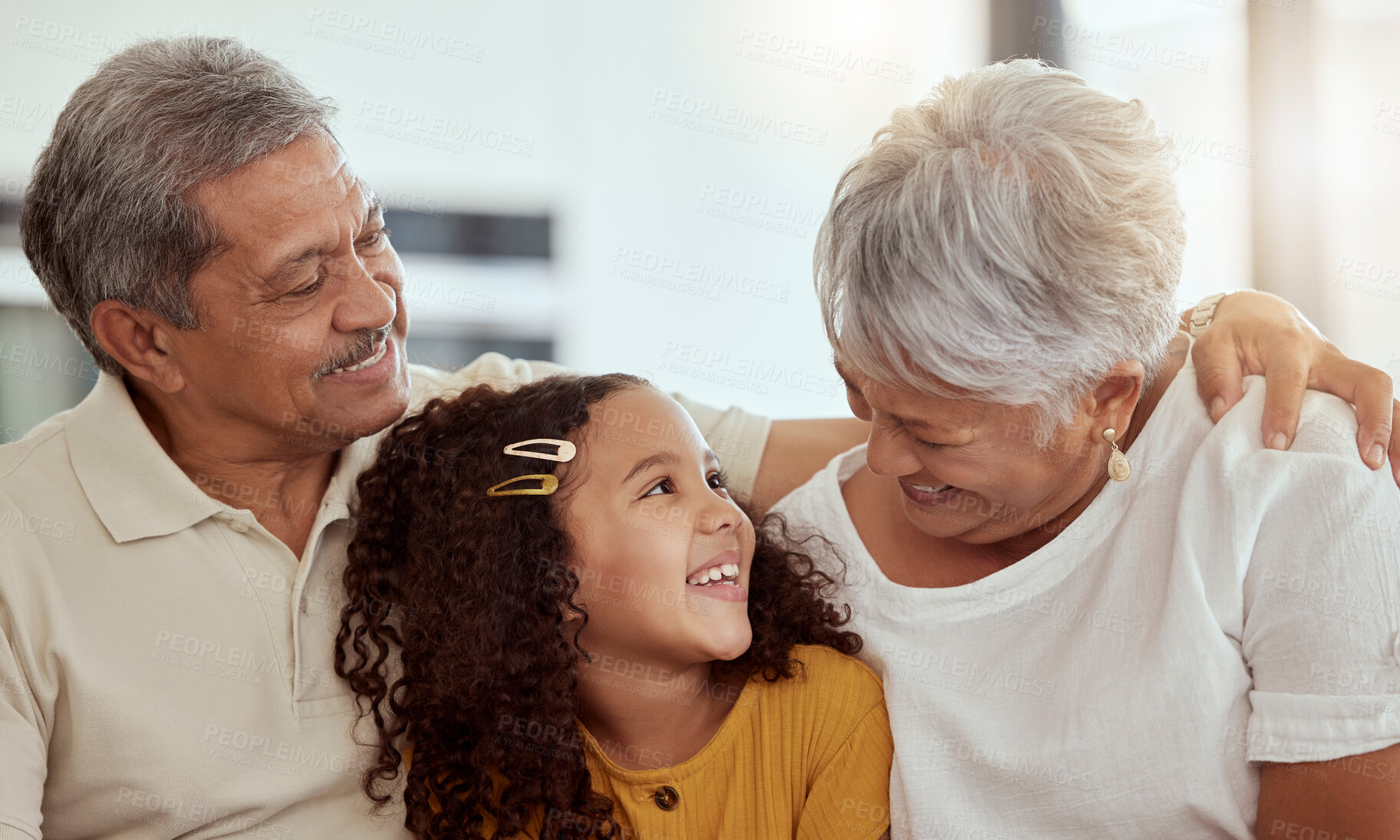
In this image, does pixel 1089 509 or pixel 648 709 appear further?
pixel 648 709

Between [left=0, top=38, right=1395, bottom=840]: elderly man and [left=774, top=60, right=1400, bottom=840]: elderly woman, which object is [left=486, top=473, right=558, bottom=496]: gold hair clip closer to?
[left=0, top=38, right=1395, bottom=840]: elderly man

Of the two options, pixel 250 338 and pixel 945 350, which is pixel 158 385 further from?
pixel 945 350

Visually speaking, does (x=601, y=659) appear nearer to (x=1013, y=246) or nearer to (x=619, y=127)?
(x=1013, y=246)

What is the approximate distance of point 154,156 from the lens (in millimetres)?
1566

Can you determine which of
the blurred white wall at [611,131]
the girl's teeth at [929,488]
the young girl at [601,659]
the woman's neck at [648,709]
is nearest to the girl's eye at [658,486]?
the young girl at [601,659]

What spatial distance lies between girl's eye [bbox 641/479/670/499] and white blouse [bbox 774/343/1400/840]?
359 millimetres

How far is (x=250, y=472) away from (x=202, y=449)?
83mm

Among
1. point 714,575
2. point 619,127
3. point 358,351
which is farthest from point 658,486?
point 619,127

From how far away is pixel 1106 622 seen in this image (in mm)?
1449

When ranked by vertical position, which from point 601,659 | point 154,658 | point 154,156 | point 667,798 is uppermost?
point 154,156

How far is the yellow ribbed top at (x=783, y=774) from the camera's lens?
1511 mm

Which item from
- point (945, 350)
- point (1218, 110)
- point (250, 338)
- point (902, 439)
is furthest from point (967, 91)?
point (1218, 110)

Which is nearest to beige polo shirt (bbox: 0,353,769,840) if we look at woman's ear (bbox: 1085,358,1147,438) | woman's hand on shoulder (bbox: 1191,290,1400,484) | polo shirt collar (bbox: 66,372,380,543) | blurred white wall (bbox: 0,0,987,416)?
polo shirt collar (bbox: 66,372,380,543)

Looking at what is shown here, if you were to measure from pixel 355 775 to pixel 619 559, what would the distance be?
0.51 metres
